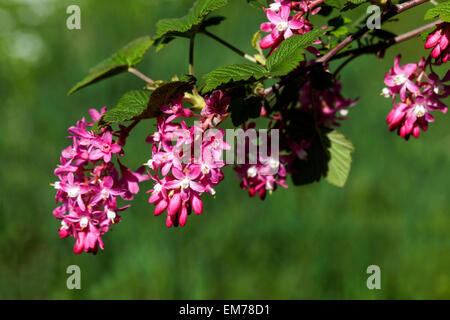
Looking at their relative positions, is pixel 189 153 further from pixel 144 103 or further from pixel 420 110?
pixel 420 110

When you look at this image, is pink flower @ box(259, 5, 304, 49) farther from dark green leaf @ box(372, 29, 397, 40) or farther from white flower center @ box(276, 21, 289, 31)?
dark green leaf @ box(372, 29, 397, 40)

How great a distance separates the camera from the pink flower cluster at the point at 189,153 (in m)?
0.98

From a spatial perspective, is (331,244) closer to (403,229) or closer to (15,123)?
(403,229)

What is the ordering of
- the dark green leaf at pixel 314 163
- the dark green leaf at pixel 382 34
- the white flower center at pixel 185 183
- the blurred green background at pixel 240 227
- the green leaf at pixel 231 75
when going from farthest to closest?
1. the blurred green background at pixel 240 227
2. the dark green leaf at pixel 314 163
3. the dark green leaf at pixel 382 34
4. the white flower center at pixel 185 183
5. the green leaf at pixel 231 75

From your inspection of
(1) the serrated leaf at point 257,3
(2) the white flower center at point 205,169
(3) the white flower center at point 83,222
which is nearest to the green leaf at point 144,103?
(2) the white flower center at point 205,169

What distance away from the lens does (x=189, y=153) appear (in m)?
1.00

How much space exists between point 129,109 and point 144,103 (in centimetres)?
4

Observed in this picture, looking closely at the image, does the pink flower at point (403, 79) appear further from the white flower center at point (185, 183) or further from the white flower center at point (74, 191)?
the white flower center at point (74, 191)

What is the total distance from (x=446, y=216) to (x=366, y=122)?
1.14 m

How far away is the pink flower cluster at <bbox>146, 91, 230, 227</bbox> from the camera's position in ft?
3.22

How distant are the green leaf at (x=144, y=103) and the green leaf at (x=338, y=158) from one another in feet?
1.82

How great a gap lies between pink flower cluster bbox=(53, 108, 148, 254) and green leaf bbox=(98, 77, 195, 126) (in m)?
0.08
